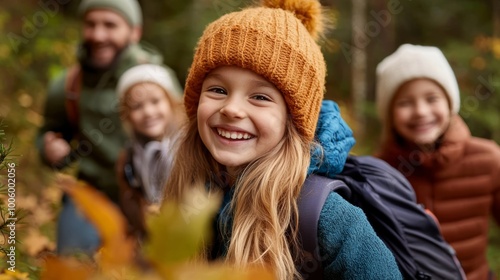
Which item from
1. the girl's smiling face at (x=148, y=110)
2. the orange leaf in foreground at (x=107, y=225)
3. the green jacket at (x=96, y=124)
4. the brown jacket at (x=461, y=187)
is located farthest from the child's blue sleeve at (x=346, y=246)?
the green jacket at (x=96, y=124)

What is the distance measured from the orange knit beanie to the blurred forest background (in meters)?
4.08

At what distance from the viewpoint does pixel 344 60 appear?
13078 mm

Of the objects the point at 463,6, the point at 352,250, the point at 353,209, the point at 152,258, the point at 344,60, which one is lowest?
the point at 352,250

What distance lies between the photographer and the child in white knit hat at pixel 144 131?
14.4 ft

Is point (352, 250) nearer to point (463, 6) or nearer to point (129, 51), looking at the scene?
point (129, 51)

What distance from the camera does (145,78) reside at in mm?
4590

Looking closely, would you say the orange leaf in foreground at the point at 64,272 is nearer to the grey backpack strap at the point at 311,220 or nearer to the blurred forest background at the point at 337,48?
the grey backpack strap at the point at 311,220

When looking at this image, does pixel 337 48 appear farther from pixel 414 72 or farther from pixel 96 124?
pixel 414 72

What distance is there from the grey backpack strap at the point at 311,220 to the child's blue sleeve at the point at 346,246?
22 millimetres

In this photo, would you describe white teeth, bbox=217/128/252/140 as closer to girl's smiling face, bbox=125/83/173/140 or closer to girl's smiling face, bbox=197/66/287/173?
girl's smiling face, bbox=197/66/287/173

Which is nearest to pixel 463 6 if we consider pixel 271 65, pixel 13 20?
pixel 13 20

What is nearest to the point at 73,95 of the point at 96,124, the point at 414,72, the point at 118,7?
the point at 96,124

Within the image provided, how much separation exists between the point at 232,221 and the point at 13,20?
390 inches

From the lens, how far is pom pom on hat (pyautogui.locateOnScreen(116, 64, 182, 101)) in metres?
4.59
